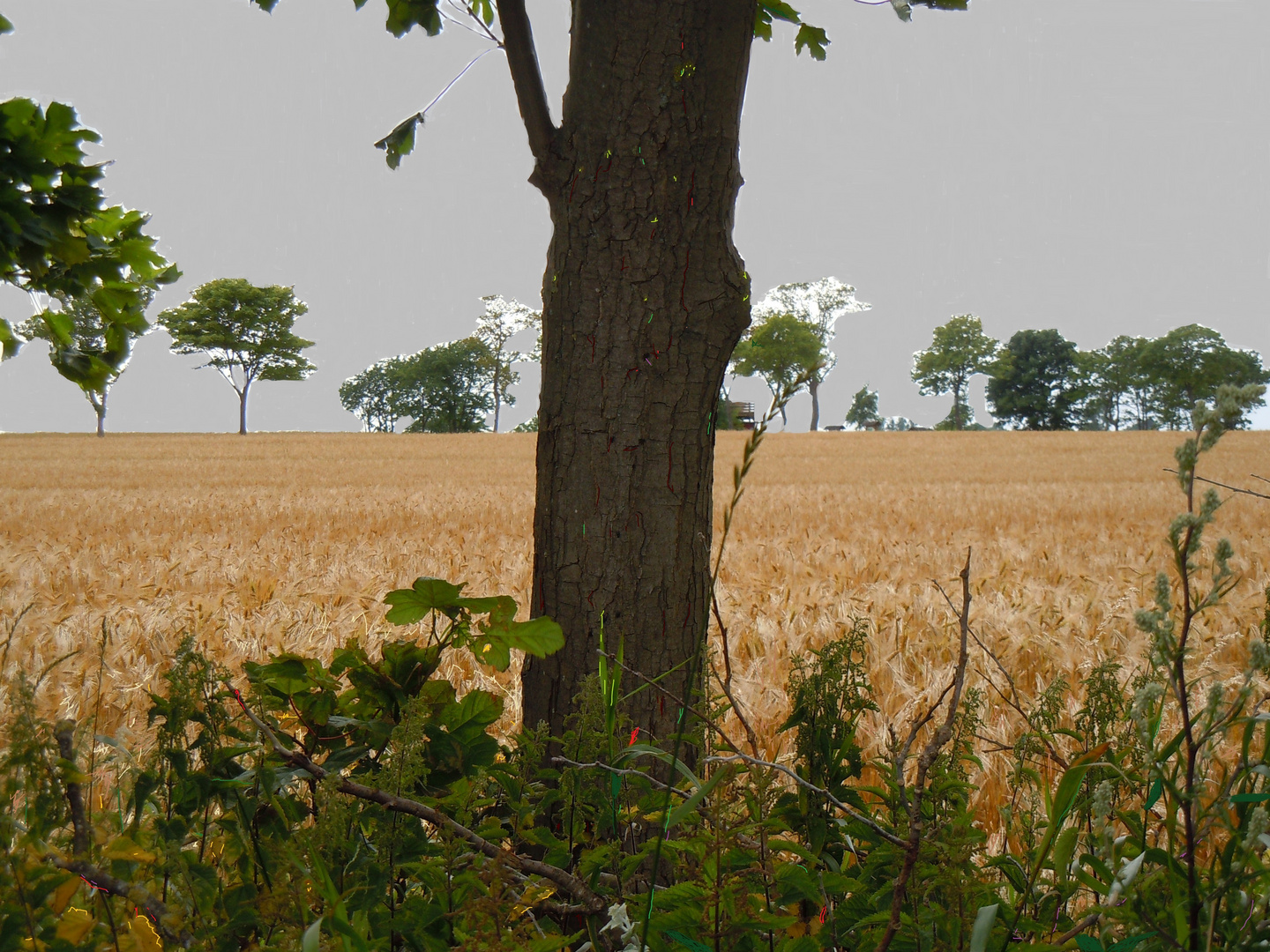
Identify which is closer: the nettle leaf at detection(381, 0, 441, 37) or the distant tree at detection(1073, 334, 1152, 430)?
the nettle leaf at detection(381, 0, 441, 37)

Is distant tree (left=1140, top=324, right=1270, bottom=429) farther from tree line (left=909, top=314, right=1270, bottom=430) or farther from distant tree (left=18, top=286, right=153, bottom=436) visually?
distant tree (left=18, top=286, right=153, bottom=436)

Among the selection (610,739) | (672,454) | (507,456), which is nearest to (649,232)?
(672,454)

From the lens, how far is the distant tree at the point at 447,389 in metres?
79.4

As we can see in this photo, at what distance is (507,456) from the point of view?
27.8m

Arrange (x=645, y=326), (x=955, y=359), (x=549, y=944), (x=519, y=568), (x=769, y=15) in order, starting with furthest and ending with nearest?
(x=955, y=359)
(x=519, y=568)
(x=769, y=15)
(x=645, y=326)
(x=549, y=944)

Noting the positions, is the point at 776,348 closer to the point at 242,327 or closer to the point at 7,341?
the point at 242,327

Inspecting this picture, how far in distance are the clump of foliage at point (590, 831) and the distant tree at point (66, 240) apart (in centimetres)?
138

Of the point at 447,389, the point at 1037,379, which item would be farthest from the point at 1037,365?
the point at 447,389

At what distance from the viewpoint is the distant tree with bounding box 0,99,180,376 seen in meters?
2.08

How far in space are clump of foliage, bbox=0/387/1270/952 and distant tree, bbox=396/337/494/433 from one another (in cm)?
7902

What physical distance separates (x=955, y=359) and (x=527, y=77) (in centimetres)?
8721

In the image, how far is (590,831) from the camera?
177cm

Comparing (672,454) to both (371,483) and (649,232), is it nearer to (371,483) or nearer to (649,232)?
(649,232)

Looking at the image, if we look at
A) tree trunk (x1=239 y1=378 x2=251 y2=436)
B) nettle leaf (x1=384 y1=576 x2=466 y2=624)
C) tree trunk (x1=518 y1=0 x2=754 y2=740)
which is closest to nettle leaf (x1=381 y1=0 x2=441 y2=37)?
tree trunk (x1=518 y1=0 x2=754 y2=740)
